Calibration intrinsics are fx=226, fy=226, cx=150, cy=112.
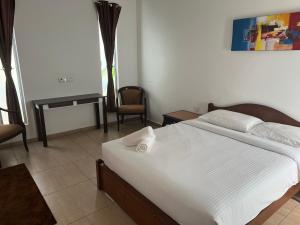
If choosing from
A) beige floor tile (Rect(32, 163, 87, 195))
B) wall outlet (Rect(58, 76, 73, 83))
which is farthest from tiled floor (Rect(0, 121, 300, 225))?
wall outlet (Rect(58, 76, 73, 83))

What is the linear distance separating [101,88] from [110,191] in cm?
257

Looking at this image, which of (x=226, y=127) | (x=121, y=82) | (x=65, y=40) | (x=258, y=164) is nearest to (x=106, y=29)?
(x=65, y=40)

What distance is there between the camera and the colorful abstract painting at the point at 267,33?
A: 97.0 inches

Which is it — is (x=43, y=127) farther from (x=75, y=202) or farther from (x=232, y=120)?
(x=232, y=120)

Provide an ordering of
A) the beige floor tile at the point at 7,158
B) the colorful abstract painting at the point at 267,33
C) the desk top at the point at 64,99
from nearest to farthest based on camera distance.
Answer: the colorful abstract painting at the point at 267,33 < the beige floor tile at the point at 7,158 < the desk top at the point at 64,99

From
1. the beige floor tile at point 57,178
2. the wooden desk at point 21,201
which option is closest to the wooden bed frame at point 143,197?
the beige floor tile at point 57,178

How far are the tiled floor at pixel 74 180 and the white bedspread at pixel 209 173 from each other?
394 mm

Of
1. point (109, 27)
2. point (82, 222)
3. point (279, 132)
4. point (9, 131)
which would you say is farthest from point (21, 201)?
point (109, 27)

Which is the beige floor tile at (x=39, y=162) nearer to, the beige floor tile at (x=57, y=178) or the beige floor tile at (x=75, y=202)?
the beige floor tile at (x=57, y=178)

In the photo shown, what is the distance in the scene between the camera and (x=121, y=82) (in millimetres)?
4703

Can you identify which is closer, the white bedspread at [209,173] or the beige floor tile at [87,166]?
the white bedspread at [209,173]

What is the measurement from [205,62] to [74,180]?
249cm

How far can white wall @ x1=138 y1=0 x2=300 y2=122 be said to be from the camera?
266cm

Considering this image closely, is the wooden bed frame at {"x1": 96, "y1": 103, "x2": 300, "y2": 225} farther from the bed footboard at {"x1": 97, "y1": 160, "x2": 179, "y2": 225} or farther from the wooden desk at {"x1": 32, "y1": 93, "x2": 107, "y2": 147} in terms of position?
the wooden desk at {"x1": 32, "y1": 93, "x2": 107, "y2": 147}
